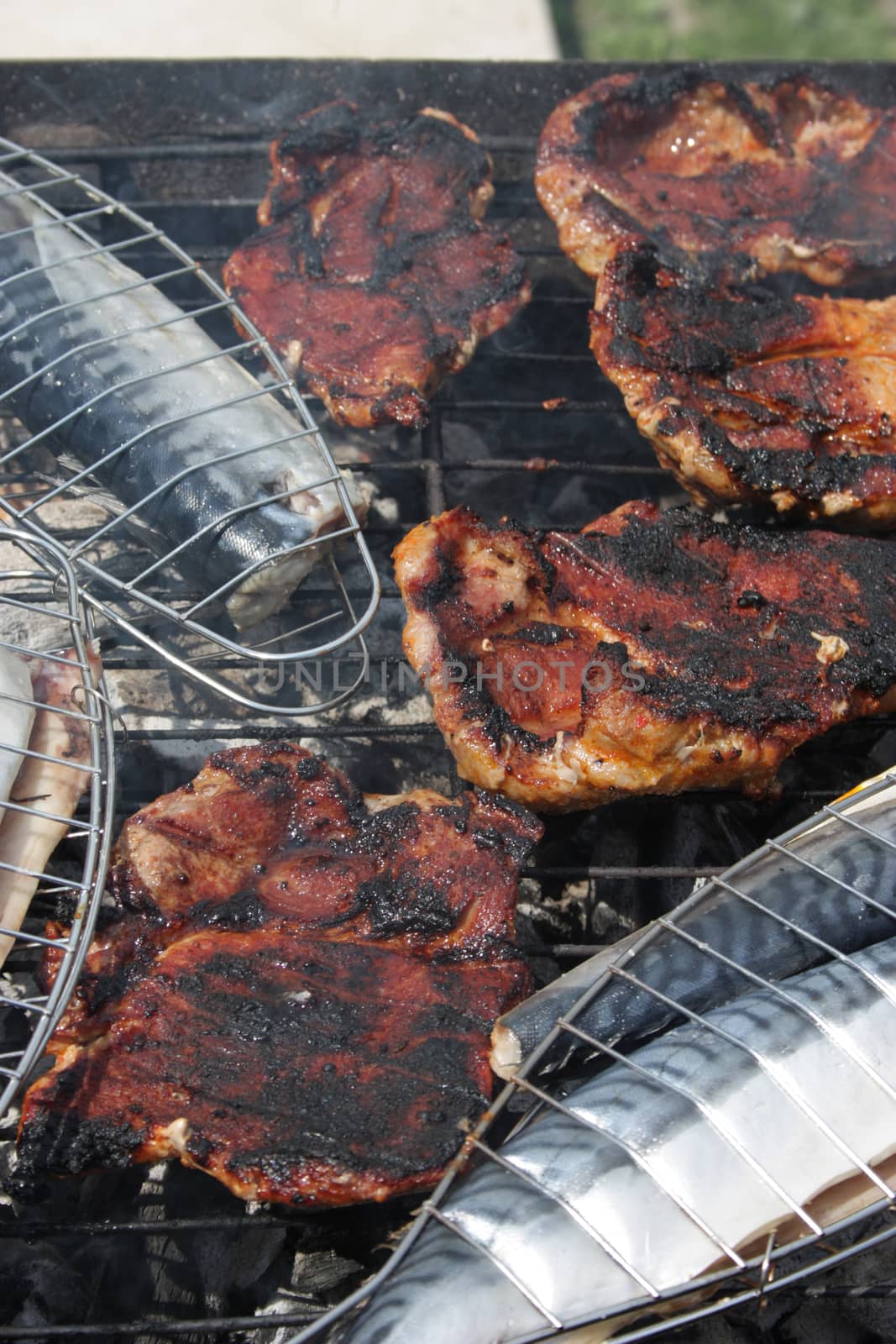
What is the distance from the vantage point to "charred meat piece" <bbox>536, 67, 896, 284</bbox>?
4078 mm

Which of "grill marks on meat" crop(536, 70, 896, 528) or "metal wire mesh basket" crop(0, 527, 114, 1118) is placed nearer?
"metal wire mesh basket" crop(0, 527, 114, 1118)

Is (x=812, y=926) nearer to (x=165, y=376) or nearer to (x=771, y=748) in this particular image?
(x=771, y=748)

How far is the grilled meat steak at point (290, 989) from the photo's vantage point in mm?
2256

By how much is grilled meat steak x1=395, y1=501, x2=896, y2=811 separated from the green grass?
6434mm

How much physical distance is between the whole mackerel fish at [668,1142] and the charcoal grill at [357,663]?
0.29m

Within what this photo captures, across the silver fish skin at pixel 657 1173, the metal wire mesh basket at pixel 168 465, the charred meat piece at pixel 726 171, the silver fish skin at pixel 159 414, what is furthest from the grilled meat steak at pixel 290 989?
the charred meat piece at pixel 726 171

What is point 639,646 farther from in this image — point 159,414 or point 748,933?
point 159,414

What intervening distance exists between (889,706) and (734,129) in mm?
2865

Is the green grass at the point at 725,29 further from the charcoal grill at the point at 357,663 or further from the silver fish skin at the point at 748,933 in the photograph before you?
the silver fish skin at the point at 748,933

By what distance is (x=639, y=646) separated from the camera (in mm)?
3010

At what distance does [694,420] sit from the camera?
343cm

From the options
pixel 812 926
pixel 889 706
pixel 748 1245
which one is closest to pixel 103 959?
pixel 748 1245

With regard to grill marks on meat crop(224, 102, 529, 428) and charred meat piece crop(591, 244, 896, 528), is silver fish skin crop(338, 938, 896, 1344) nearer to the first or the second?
charred meat piece crop(591, 244, 896, 528)

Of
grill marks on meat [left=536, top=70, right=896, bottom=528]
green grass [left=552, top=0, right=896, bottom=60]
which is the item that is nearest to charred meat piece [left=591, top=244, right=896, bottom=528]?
grill marks on meat [left=536, top=70, right=896, bottom=528]
